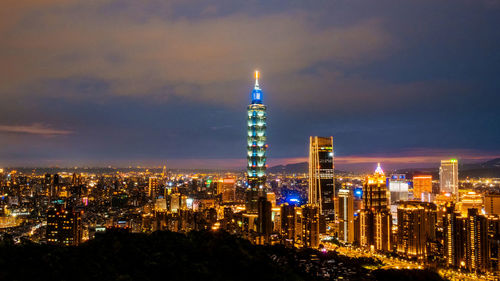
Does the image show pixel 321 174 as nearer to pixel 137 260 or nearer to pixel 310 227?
pixel 310 227

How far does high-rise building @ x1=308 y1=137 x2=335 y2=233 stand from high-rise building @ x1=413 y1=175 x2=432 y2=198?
15.2 m

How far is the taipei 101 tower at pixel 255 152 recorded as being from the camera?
137ft

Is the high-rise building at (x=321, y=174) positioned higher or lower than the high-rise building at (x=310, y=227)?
higher

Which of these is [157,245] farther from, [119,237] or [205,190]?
[205,190]

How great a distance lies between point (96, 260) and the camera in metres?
8.84

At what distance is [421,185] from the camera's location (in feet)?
210

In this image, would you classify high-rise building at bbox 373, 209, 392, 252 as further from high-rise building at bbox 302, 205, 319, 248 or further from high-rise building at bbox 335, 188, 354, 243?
high-rise building at bbox 302, 205, 319, 248

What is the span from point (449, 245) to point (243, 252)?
1888 centimetres

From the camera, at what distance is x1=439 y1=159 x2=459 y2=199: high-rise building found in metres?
62.0

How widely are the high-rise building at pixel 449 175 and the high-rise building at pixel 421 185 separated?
1658mm

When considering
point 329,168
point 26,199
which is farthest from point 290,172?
point 26,199

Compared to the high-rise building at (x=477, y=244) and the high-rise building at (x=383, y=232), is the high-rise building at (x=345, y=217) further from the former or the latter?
the high-rise building at (x=477, y=244)

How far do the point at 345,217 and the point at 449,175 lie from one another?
111ft

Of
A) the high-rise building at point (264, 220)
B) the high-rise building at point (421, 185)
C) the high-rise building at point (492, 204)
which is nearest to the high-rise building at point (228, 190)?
the high-rise building at point (264, 220)
